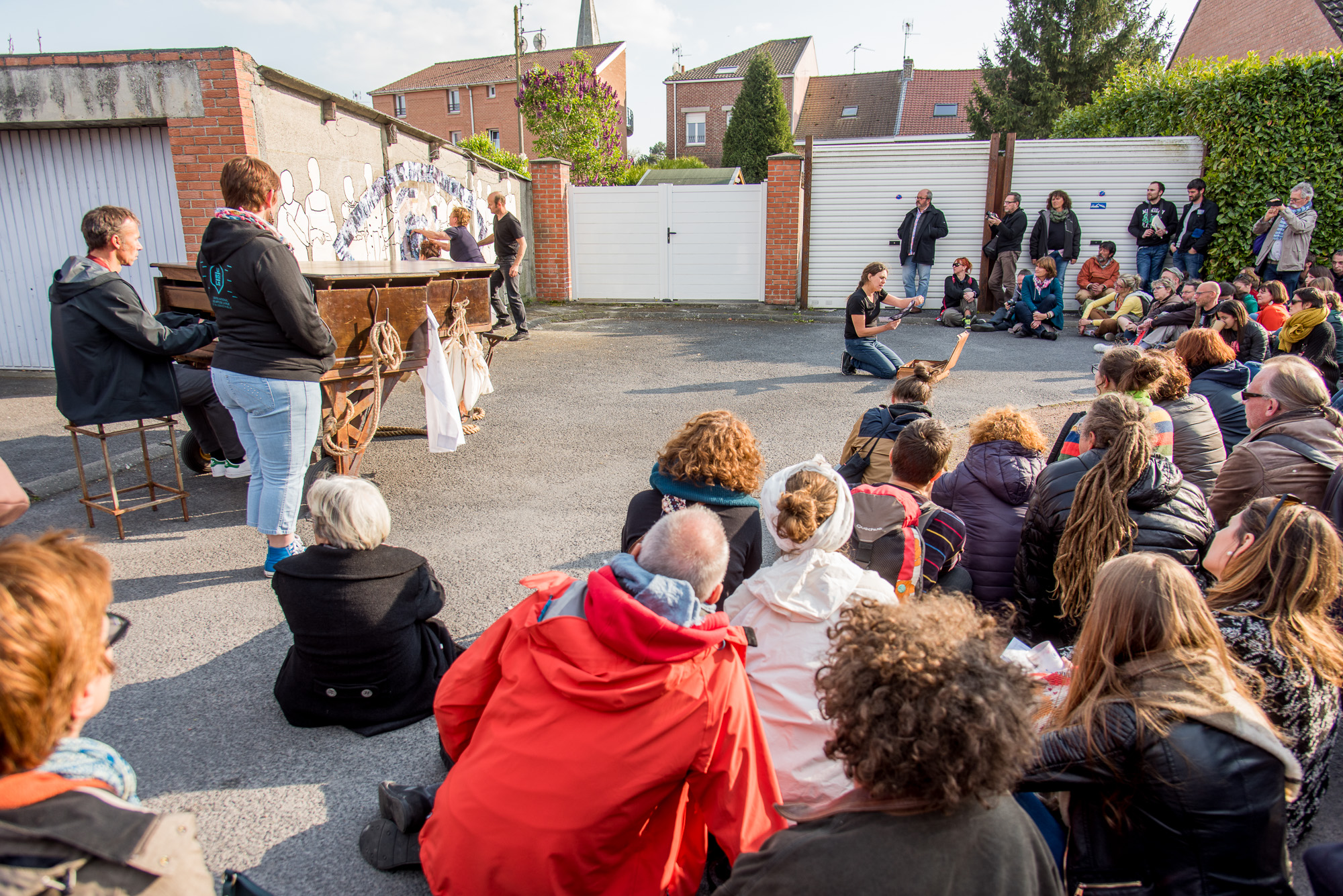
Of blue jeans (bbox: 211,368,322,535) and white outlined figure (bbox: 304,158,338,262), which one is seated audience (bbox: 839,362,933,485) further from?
white outlined figure (bbox: 304,158,338,262)

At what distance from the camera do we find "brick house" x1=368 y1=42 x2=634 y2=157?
4500 cm

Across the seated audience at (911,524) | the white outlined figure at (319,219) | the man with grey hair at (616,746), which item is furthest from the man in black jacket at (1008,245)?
the man with grey hair at (616,746)

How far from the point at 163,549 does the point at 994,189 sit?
42.9 ft

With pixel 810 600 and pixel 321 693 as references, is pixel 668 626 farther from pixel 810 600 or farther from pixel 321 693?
pixel 321 693

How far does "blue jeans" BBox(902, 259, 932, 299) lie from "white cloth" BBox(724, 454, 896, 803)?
1167 centimetres

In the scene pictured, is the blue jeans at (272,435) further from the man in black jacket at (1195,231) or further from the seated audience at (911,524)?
the man in black jacket at (1195,231)

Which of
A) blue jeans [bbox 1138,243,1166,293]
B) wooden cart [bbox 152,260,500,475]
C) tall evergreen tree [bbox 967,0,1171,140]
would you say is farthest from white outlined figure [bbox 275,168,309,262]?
tall evergreen tree [bbox 967,0,1171,140]

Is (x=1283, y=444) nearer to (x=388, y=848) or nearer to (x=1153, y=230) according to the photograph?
(x=388, y=848)

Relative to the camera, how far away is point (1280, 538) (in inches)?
90.0

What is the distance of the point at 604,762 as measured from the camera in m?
1.84

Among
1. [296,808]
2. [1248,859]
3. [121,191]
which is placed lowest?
[296,808]

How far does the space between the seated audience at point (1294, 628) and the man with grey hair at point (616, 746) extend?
1406mm

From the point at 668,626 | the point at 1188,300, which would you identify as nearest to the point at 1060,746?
the point at 668,626

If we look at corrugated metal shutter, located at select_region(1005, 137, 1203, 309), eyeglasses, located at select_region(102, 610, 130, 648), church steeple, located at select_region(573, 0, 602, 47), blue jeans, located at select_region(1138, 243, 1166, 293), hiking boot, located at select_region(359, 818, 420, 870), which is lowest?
hiking boot, located at select_region(359, 818, 420, 870)
